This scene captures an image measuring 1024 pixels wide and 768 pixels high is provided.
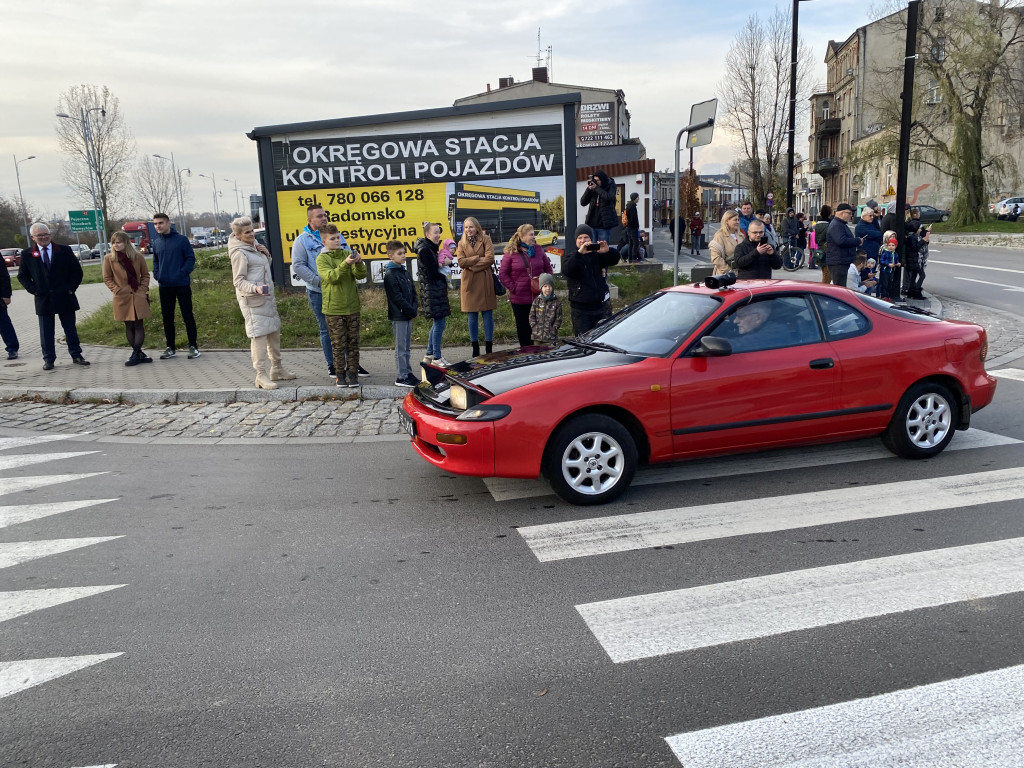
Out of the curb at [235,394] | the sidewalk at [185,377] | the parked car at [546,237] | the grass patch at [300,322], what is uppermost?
the parked car at [546,237]

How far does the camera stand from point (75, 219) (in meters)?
52.4

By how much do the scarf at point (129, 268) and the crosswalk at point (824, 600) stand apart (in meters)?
7.54

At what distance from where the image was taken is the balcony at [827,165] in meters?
71.8

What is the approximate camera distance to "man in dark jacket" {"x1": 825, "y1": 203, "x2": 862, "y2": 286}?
478 inches

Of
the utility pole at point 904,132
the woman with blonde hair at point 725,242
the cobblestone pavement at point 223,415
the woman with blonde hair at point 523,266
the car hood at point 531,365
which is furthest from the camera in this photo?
the utility pole at point 904,132

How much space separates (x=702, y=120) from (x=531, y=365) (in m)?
6.58

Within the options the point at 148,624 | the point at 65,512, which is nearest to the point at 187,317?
the point at 65,512

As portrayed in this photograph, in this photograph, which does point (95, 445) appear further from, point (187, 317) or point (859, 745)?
point (859, 745)

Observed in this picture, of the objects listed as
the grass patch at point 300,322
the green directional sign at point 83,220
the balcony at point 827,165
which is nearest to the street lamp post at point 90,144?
the green directional sign at point 83,220

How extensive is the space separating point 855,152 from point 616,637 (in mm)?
41046

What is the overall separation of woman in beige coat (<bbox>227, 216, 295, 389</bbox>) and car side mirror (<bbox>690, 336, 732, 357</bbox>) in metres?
5.47

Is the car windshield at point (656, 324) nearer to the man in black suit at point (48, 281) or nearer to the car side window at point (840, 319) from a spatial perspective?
the car side window at point (840, 319)

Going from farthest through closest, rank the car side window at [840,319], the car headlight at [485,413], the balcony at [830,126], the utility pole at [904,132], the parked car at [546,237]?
the balcony at [830,126] → the parked car at [546,237] → the utility pole at [904,132] → the car side window at [840,319] → the car headlight at [485,413]

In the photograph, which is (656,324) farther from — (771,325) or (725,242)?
(725,242)
